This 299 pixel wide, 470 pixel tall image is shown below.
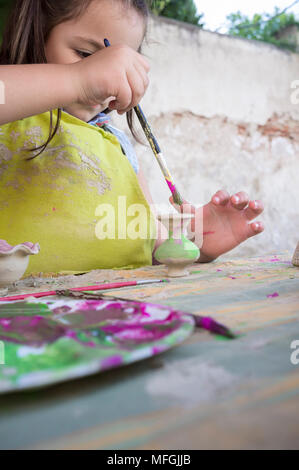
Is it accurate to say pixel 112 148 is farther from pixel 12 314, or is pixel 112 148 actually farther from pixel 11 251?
pixel 12 314

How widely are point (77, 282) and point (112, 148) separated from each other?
52 centimetres

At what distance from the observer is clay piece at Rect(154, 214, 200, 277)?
67cm

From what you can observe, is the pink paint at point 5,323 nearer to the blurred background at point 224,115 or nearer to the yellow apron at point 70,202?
the yellow apron at point 70,202

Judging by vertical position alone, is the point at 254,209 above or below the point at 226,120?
below

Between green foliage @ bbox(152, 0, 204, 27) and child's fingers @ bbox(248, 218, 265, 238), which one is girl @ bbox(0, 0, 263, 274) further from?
green foliage @ bbox(152, 0, 204, 27)

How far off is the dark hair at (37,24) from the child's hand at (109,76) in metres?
0.30

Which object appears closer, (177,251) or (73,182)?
(177,251)

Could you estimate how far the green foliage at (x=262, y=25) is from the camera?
2934mm

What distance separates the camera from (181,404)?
170 millimetres

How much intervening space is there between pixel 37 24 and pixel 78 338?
96 cm

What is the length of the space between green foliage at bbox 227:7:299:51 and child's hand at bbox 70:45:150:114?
2.69 m

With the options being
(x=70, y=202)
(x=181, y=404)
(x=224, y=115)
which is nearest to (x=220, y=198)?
(x=70, y=202)

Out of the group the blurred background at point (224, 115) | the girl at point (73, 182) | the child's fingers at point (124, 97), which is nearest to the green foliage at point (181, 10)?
the blurred background at point (224, 115)

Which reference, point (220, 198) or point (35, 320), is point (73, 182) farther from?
point (35, 320)
